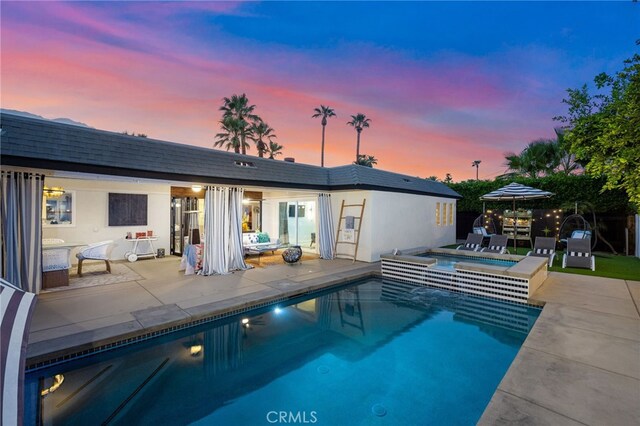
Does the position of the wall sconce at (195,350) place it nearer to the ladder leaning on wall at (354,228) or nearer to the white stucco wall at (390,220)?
the ladder leaning on wall at (354,228)

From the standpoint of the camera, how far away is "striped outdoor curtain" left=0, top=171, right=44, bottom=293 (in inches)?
221

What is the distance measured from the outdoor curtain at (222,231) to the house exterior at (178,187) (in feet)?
1.44

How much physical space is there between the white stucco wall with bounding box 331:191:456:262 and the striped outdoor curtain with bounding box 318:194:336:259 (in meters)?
0.34

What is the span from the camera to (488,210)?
54.2 feet

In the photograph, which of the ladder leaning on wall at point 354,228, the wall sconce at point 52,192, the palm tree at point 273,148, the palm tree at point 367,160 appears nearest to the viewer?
the wall sconce at point 52,192

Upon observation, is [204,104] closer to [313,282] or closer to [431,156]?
[313,282]

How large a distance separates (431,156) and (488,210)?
212 inches

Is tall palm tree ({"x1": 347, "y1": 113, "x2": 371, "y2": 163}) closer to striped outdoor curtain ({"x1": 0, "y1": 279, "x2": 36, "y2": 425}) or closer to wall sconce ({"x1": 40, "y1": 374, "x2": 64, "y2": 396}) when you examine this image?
Result: wall sconce ({"x1": 40, "y1": 374, "x2": 64, "y2": 396})

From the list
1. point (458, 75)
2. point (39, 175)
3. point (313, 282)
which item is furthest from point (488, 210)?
point (39, 175)

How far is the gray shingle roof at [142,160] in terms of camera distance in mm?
5516

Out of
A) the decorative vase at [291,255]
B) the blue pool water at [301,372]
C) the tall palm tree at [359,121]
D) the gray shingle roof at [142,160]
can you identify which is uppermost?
the tall palm tree at [359,121]

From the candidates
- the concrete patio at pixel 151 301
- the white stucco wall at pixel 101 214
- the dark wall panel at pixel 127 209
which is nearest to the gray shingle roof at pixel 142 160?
the concrete patio at pixel 151 301

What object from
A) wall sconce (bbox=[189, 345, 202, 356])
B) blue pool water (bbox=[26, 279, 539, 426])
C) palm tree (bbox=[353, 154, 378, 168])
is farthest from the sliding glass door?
palm tree (bbox=[353, 154, 378, 168])

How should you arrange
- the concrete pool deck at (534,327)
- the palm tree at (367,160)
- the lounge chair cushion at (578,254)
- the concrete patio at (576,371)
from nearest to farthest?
the concrete patio at (576,371)
the concrete pool deck at (534,327)
the lounge chair cushion at (578,254)
the palm tree at (367,160)
